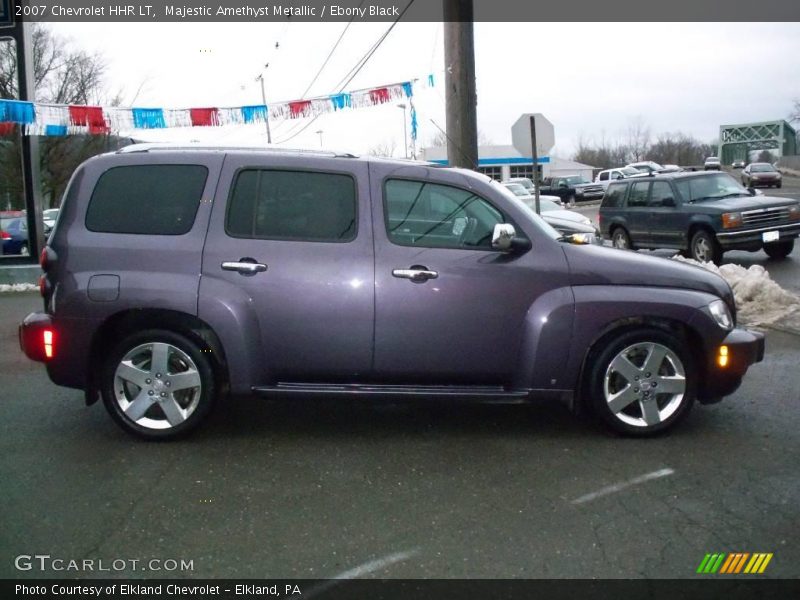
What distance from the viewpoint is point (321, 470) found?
495 cm

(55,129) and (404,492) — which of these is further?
(55,129)

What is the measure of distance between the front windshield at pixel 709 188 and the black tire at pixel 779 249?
108 centimetres

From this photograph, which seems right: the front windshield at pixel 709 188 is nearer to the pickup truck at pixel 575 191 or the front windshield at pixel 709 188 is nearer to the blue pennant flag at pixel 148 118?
the blue pennant flag at pixel 148 118

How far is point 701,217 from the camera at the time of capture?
15.1m

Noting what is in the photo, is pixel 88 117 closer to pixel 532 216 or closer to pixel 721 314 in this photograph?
pixel 532 216

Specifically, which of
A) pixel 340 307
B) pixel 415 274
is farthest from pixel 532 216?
pixel 340 307

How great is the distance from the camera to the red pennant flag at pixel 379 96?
1692 centimetres

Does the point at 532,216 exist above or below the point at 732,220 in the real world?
above

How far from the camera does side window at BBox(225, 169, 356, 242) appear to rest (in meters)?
5.40

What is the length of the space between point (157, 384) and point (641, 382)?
3103 millimetres
